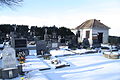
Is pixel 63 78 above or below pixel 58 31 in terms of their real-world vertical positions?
below

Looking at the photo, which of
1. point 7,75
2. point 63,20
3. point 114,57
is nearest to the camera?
point 7,75

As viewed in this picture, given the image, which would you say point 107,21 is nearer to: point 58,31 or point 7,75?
point 58,31

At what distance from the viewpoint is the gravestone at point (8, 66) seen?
17.9ft

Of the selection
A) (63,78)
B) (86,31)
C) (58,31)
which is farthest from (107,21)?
(63,78)

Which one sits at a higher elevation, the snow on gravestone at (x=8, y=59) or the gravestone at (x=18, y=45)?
the gravestone at (x=18, y=45)

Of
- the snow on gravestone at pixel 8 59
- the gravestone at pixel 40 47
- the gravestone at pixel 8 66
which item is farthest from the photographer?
the gravestone at pixel 40 47

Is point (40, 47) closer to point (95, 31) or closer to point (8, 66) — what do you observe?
point (8, 66)

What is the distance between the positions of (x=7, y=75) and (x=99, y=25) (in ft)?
58.2

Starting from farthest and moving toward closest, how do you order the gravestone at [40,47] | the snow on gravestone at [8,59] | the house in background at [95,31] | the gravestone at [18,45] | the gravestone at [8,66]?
the house in background at [95,31] < the gravestone at [40,47] < the gravestone at [18,45] < the snow on gravestone at [8,59] < the gravestone at [8,66]

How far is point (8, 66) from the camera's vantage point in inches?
228

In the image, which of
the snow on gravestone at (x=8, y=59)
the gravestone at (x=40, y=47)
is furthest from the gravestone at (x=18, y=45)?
the snow on gravestone at (x=8, y=59)

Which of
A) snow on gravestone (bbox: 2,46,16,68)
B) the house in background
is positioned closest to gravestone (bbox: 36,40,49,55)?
snow on gravestone (bbox: 2,46,16,68)

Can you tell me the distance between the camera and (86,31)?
20.0m

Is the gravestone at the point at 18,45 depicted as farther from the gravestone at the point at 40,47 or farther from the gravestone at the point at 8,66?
the gravestone at the point at 8,66
